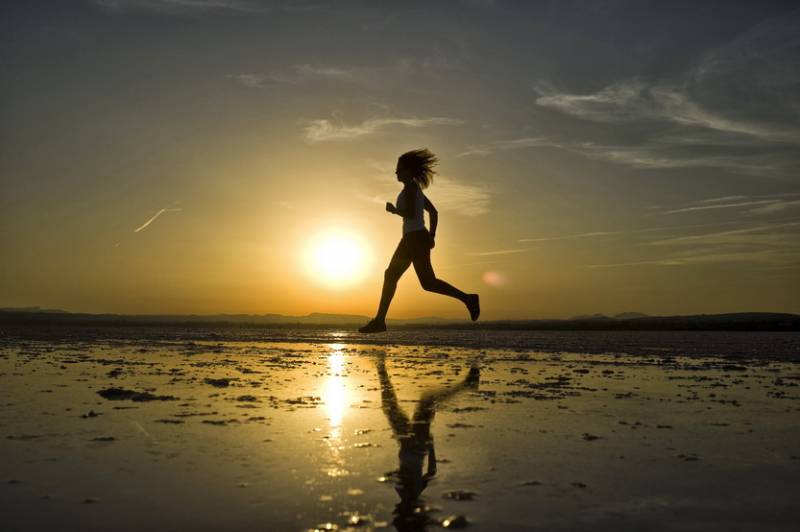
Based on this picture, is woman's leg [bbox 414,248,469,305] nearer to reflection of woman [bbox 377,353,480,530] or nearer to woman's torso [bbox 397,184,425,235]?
woman's torso [bbox 397,184,425,235]

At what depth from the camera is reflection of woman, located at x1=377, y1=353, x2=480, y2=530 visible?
2.85 meters

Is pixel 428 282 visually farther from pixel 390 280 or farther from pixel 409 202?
pixel 409 202

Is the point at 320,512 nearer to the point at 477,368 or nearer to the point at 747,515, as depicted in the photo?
the point at 747,515

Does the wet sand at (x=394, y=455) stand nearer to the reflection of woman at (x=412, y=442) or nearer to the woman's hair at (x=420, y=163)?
the reflection of woman at (x=412, y=442)

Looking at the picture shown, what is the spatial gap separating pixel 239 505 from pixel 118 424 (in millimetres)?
2349

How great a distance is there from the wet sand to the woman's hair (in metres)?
4.69

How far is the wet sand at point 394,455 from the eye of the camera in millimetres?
2672

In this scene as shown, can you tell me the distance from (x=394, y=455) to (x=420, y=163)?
8065mm

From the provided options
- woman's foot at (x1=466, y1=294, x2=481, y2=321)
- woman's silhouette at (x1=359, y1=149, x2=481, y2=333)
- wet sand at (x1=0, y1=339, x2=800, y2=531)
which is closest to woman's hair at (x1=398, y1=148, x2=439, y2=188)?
woman's silhouette at (x1=359, y1=149, x2=481, y2=333)

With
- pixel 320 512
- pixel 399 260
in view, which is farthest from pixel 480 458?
pixel 399 260

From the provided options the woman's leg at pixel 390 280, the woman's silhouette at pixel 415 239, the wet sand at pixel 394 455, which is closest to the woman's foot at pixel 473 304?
the woman's silhouette at pixel 415 239

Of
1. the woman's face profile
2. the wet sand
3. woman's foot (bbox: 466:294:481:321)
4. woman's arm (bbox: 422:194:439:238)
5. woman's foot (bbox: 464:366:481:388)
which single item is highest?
the woman's face profile

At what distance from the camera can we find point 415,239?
36.3ft

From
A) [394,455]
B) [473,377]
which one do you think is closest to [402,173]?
[473,377]
